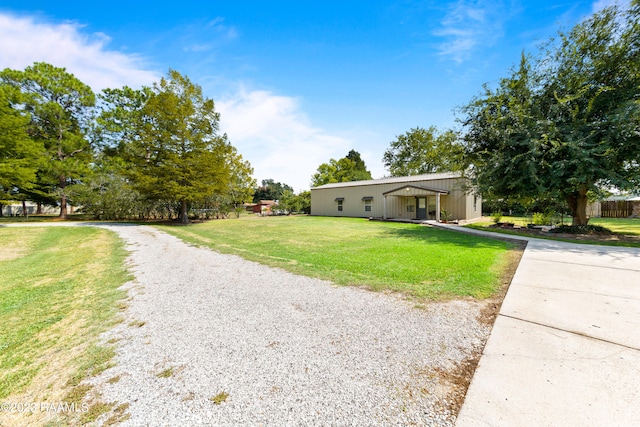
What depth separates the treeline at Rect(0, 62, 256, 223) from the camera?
1759 centimetres

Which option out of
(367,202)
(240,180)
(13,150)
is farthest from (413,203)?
(13,150)

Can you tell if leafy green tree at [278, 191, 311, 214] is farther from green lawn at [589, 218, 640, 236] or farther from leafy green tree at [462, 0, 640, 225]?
green lawn at [589, 218, 640, 236]

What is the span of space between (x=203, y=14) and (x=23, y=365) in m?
10.9

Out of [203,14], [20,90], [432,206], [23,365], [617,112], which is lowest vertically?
[23,365]

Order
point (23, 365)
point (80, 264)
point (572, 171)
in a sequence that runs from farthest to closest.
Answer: point (572, 171) < point (80, 264) < point (23, 365)

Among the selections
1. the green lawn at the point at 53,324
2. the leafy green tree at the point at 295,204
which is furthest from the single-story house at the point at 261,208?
the green lawn at the point at 53,324

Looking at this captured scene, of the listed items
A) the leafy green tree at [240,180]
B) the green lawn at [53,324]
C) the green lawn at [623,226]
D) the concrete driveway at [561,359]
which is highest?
the leafy green tree at [240,180]

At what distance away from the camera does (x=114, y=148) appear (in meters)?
26.2

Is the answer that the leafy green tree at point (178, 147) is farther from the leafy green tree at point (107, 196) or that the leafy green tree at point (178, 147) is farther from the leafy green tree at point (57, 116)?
the leafy green tree at point (57, 116)

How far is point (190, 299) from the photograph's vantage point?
396 centimetres

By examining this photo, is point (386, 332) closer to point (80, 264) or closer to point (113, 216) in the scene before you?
point (80, 264)

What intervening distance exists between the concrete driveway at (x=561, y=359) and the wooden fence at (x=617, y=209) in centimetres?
2650

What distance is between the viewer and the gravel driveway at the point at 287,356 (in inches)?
67.9

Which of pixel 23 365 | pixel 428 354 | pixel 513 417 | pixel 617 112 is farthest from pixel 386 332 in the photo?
pixel 617 112
